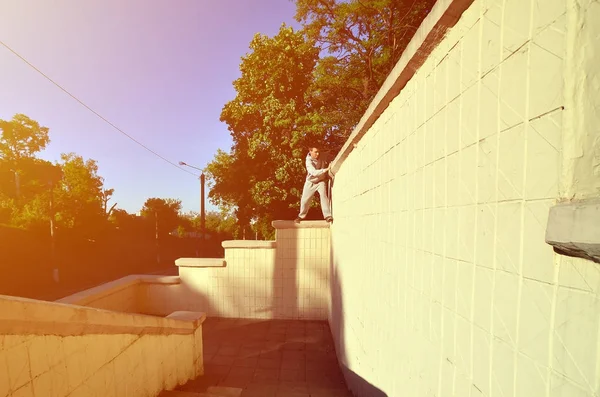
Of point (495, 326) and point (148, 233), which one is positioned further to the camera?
point (148, 233)

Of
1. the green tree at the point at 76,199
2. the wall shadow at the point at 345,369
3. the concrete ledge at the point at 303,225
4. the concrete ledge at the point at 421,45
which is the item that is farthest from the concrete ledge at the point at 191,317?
the green tree at the point at 76,199

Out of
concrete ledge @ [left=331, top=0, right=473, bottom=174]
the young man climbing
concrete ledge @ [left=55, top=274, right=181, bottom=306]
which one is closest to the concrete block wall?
concrete ledge @ [left=55, top=274, right=181, bottom=306]

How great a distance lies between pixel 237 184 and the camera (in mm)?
14000

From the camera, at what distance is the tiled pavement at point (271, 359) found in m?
4.08

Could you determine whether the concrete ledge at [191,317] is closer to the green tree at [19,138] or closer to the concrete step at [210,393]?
the concrete step at [210,393]

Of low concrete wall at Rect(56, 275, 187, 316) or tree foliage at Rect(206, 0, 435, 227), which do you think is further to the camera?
tree foliage at Rect(206, 0, 435, 227)

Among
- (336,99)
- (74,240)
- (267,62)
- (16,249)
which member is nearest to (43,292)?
(16,249)

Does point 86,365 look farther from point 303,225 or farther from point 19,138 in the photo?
point 19,138

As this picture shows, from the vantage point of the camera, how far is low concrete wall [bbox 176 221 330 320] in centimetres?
706

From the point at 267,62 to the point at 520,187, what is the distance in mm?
13826

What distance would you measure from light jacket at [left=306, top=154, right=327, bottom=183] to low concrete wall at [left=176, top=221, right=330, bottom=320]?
4.17 ft

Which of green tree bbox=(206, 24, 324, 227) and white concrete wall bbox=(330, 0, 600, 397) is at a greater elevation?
green tree bbox=(206, 24, 324, 227)

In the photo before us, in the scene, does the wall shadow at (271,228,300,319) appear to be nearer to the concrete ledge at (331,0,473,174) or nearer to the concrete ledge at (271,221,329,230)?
the concrete ledge at (271,221,329,230)

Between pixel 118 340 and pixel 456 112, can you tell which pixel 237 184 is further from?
pixel 456 112
